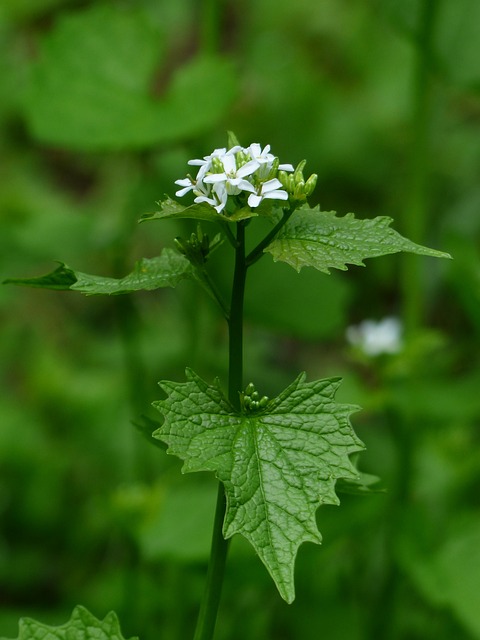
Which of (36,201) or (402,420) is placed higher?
(36,201)

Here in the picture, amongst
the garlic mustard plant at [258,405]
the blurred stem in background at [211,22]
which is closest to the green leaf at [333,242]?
the garlic mustard plant at [258,405]

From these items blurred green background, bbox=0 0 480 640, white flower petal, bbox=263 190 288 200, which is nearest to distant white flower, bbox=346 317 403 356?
blurred green background, bbox=0 0 480 640

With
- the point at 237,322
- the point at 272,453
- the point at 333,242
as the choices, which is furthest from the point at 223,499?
the point at 333,242

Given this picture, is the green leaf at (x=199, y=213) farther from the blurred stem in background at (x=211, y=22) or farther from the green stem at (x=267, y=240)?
the blurred stem in background at (x=211, y=22)

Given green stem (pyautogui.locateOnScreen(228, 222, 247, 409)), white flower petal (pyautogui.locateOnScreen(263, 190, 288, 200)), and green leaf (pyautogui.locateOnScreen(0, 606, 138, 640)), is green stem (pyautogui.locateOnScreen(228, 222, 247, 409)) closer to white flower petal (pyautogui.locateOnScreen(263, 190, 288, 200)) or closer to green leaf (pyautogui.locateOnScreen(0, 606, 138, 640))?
white flower petal (pyautogui.locateOnScreen(263, 190, 288, 200))

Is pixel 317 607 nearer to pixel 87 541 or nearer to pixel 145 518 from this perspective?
pixel 145 518

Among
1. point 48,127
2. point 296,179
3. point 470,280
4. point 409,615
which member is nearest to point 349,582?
point 409,615
